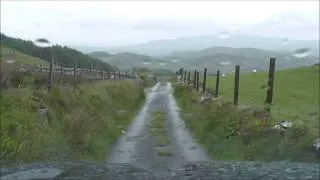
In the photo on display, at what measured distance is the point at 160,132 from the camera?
25344 mm

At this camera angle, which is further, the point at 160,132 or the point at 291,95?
the point at 291,95

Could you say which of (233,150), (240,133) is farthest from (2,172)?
(240,133)

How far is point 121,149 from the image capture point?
2034 centimetres

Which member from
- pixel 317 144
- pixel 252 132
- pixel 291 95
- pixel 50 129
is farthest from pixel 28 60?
pixel 317 144

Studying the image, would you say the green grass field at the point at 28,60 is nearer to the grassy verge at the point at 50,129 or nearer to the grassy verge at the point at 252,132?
the grassy verge at the point at 50,129

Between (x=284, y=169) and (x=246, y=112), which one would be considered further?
(x=246, y=112)

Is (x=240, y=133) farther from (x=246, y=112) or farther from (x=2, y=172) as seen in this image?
(x=2, y=172)

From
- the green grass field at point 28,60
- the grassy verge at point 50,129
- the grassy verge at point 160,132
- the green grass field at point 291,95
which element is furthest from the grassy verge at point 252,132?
the green grass field at point 28,60

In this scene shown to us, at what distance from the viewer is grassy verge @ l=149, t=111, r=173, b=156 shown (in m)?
19.7

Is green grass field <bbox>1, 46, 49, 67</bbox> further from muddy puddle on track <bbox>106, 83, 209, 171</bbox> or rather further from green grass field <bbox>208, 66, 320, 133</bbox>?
green grass field <bbox>208, 66, 320, 133</bbox>

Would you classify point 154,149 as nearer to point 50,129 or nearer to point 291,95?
point 50,129

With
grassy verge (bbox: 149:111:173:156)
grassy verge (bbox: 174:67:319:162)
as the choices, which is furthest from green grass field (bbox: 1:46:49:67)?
grassy verge (bbox: 174:67:319:162)

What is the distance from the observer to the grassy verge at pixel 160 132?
19.7 m

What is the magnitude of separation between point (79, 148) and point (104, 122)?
6196 mm
